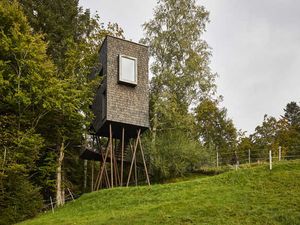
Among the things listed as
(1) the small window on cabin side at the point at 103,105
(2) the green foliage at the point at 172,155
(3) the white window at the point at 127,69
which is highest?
(3) the white window at the point at 127,69

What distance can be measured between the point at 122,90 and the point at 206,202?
1115cm

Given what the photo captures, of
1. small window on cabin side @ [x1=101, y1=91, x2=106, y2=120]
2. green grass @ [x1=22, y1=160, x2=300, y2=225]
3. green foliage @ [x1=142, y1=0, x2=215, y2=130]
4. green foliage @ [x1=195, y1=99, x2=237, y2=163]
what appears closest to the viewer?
green grass @ [x1=22, y1=160, x2=300, y2=225]

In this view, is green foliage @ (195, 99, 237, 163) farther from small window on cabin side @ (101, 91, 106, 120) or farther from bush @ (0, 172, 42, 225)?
bush @ (0, 172, 42, 225)

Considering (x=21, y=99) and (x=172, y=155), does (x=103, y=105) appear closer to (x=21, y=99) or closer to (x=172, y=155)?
(x=21, y=99)

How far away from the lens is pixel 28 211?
69.8 feet

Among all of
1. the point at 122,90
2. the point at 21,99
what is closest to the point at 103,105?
the point at 122,90

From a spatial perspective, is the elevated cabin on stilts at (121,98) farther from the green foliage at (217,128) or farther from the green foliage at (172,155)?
the green foliage at (217,128)

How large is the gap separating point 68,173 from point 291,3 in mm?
18908

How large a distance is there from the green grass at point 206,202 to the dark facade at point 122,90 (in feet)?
16.9

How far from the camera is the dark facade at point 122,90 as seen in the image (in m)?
25.7

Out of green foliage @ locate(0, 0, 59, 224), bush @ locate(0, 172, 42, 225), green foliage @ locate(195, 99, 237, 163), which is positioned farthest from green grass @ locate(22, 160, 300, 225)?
green foliage @ locate(195, 99, 237, 163)

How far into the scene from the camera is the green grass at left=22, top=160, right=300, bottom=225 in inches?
590

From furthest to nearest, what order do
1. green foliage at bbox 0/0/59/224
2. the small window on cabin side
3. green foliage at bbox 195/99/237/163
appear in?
green foliage at bbox 195/99/237/163, the small window on cabin side, green foliage at bbox 0/0/59/224

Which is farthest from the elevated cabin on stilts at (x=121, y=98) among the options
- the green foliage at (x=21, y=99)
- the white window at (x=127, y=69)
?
the green foliage at (x=21, y=99)
